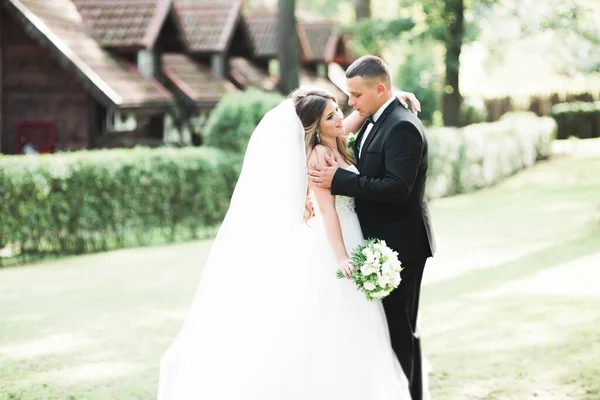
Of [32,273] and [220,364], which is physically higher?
[220,364]

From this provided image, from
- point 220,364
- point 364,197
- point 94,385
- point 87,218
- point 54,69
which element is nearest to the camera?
point 364,197

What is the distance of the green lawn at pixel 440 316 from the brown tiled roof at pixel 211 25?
11.7 m

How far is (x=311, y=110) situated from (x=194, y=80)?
64.4ft

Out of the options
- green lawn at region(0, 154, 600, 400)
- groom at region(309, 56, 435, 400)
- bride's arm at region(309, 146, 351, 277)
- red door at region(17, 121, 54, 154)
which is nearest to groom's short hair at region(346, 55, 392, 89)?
groom at region(309, 56, 435, 400)

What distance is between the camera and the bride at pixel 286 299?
515cm

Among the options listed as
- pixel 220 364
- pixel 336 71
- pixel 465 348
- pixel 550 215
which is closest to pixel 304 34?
pixel 336 71

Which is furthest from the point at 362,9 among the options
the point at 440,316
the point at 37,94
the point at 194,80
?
the point at 440,316

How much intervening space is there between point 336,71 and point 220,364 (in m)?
32.7

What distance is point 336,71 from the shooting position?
122 ft

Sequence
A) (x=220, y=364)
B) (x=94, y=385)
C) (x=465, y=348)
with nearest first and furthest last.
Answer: (x=220, y=364)
(x=94, y=385)
(x=465, y=348)

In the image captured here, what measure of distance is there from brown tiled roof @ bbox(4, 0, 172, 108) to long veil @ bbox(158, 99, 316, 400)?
14.1 m

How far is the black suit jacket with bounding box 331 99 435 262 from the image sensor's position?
493cm

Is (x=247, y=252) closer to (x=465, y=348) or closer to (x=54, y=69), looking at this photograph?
(x=465, y=348)

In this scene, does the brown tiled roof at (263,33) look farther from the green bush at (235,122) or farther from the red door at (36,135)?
the green bush at (235,122)
